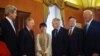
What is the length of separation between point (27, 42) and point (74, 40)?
39.2 inches

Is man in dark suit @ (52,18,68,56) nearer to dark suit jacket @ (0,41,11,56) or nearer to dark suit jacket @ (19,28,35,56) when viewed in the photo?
dark suit jacket @ (19,28,35,56)

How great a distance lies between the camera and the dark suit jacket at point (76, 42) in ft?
18.5

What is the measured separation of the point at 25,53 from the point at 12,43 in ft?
2.04

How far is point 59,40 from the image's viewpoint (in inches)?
234

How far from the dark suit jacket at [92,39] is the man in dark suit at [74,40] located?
202mm

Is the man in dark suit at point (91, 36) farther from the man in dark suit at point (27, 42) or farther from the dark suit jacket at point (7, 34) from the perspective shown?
the dark suit jacket at point (7, 34)

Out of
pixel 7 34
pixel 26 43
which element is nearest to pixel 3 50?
pixel 7 34

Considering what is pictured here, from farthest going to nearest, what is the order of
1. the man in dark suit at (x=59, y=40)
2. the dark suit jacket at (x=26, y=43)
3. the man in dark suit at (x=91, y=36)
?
1. the man in dark suit at (x=59, y=40)
2. the dark suit jacket at (x=26, y=43)
3. the man in dark suit at (x=91, y=36)

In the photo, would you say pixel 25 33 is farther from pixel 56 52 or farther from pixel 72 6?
pixel 72 6

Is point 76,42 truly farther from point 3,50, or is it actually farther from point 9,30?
point 3,50

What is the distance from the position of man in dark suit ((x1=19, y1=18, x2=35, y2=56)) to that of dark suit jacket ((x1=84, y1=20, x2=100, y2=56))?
1.16 m

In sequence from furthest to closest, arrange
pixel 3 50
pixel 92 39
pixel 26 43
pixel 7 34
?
pixel 26 43
pixel 92 39
pixel 7 34
pixel 3 50

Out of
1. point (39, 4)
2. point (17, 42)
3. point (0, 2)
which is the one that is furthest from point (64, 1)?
point (17, 42)

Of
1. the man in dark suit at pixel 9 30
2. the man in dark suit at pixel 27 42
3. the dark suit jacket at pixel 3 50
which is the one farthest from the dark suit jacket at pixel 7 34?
the man in dark suit at pixel 27 42
